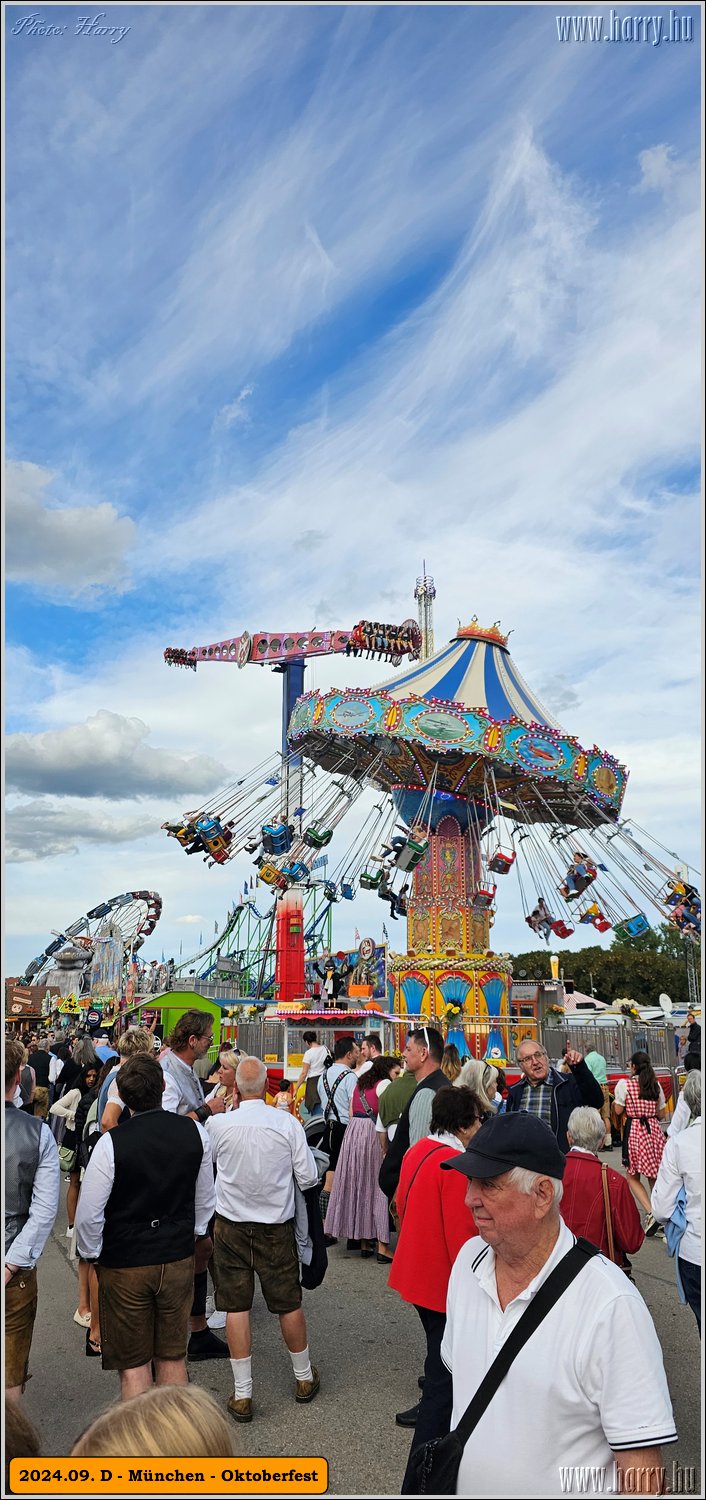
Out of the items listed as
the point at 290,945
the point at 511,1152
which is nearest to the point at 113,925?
the point at 290,945

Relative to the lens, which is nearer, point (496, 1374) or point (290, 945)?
point (496, 1374)

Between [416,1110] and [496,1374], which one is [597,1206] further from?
[496,1374]

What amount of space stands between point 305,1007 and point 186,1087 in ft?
52.2

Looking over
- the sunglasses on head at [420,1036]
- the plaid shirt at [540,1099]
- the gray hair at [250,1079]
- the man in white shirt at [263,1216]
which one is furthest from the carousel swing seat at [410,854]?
the man in white shirt at [263,1216]

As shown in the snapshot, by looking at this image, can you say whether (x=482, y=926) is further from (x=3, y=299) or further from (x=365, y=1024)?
(x=3, y=299)

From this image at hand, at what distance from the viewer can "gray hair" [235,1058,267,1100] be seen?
5000 millimetres

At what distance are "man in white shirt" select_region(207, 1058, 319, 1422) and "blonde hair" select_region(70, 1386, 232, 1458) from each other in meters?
3.24

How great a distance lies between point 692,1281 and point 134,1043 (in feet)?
9.90

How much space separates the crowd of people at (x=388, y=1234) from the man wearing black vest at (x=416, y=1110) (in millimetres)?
13

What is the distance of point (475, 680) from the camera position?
2569cm

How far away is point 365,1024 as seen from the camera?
1728 cm

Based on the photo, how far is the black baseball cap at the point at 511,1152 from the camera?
231 centimetres

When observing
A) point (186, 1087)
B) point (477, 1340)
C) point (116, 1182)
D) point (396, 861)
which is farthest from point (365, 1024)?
point (477, 1340)
